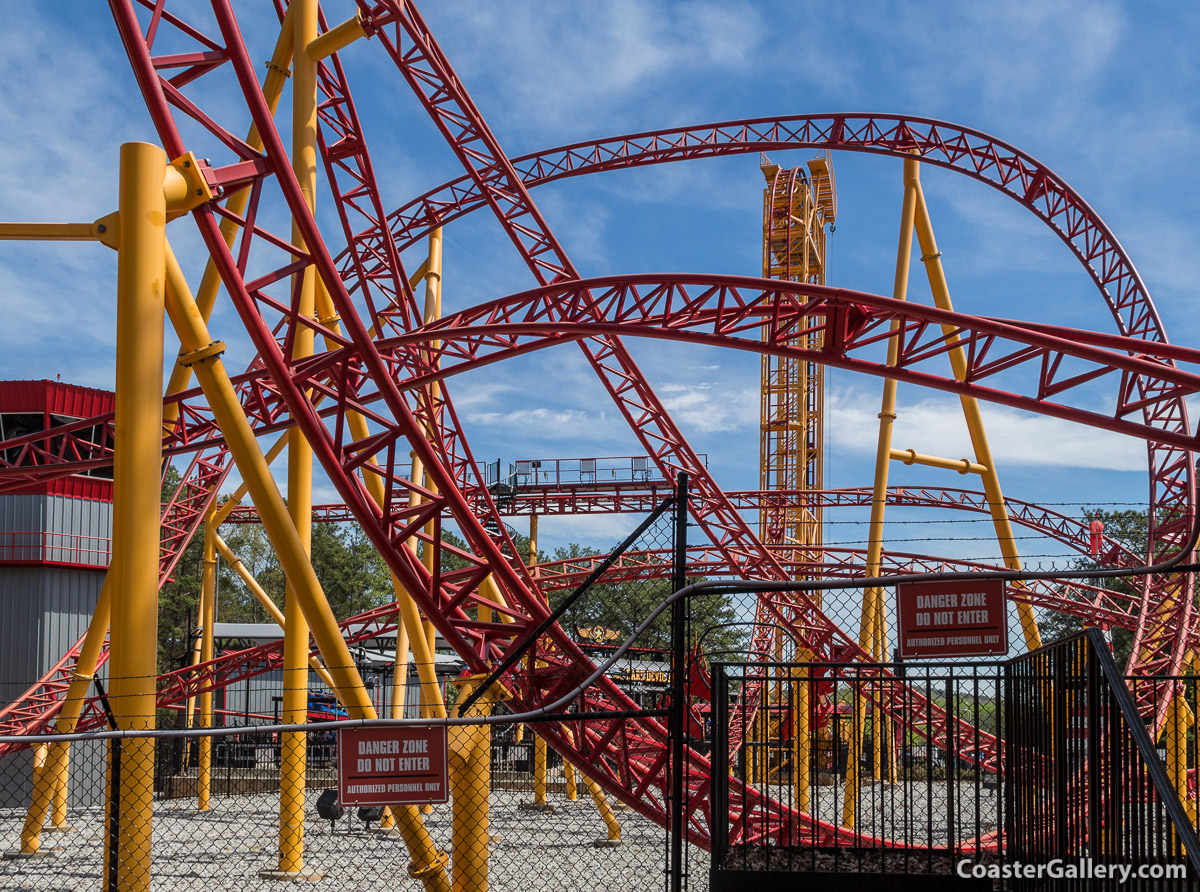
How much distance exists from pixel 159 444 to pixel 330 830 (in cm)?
823

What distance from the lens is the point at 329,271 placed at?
25.7ft

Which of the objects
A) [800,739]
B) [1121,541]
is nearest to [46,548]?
[800,739]

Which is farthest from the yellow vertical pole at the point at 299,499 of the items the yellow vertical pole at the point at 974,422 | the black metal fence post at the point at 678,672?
the yellow vertical pole at the point at 974,422

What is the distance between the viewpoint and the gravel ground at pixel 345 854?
983 cm

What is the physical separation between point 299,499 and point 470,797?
324 cm

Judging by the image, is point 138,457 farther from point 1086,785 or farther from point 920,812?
point 920,812

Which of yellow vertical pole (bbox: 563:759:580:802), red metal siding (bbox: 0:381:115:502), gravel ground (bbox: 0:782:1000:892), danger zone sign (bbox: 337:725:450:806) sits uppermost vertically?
red metal siding (bbox: 0:381:115:502)

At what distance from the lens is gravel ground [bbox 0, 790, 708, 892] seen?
9828mm

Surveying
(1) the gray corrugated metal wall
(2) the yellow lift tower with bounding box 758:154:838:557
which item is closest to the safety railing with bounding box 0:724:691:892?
(1) the gray corrugated metal wall

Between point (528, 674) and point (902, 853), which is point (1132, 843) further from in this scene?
point (528, 674)

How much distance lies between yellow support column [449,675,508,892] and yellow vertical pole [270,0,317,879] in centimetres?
182

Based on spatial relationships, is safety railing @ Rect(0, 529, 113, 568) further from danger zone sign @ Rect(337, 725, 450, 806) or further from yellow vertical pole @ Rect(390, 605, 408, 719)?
danger zone sign @ Rect(337, 725, 450, 806)

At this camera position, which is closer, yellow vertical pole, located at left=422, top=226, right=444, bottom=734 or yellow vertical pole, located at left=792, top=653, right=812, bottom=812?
yellow vertical pole, located at left=792, top=653, right=812, bottom=812

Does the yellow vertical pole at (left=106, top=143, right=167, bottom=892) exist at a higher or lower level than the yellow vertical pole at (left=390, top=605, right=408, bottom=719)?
higher
